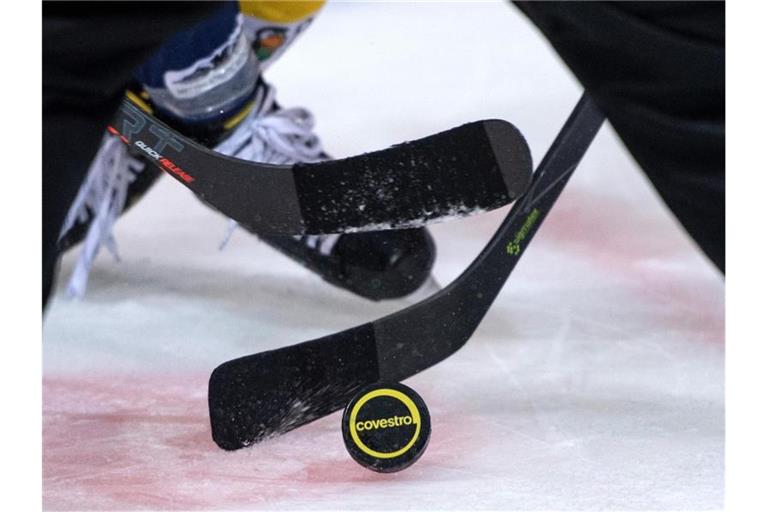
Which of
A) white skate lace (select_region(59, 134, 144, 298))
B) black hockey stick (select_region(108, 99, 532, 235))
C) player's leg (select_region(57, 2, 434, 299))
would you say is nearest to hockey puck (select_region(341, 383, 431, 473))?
black hockey stick (select_region(108, 99, 532, 235))

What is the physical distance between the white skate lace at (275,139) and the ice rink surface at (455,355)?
182 millimetres

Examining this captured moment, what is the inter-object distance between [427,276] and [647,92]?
841 millimetres

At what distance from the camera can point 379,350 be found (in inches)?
40.9

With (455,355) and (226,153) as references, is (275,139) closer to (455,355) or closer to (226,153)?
(226,153)

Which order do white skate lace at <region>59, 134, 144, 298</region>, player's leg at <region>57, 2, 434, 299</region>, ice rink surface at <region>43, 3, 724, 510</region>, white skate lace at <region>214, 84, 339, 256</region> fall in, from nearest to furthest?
ice rink surface at <region>43, 3, 724, 510</region>, player's leg at <region>57, 2, 434, 299</region>, white skate lace at <region>214, 84, 339, 256</region>, white skate lace at <region>59, 134, 144, 298</region>

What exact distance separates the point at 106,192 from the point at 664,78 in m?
1.08

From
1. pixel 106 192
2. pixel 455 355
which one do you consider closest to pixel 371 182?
pixel 455 355

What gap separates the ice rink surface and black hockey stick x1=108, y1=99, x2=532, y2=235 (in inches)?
7.3

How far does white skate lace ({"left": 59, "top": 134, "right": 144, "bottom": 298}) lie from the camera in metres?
1.59

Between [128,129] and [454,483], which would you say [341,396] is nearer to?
[454,483]

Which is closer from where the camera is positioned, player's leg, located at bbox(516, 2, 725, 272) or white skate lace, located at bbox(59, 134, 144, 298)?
player's leg, located at bbox(516, 2, 725, 272)

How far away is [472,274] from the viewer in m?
1.11

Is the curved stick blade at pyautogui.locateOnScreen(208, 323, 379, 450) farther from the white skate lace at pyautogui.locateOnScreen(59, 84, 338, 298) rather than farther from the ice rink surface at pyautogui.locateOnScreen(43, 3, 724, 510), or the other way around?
the white skate lace at pyautogui.locateOnScreen(59, 84, 338, 298)

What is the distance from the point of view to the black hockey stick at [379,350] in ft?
3.23
